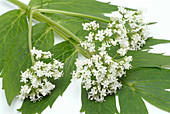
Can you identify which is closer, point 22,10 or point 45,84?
point 45,84

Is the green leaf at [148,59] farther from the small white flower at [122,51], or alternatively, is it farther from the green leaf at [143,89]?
the small white flower at [122,51]

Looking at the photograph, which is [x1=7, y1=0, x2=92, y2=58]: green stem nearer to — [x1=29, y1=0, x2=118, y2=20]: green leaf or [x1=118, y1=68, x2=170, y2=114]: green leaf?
[x1=29, y1=0, x2=118, y2=20]: green leaf

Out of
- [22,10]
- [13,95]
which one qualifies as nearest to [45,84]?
[13,95]

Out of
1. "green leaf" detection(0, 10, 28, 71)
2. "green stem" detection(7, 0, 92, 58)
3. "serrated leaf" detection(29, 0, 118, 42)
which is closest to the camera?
"green stem" detection(7, 0, 92, 58)

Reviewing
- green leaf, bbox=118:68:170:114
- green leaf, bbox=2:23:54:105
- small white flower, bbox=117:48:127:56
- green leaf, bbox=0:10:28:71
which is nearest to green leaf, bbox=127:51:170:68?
green leaf, bbox=118:68:170:114

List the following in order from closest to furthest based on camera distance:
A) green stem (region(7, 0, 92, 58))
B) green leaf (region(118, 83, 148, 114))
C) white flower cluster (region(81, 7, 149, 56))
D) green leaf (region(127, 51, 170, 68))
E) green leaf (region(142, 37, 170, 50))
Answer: green leaf (region(118, 83, 148, 114)) → white flower cluster (region(81, 7, 149, 56)) → green leaf (region(127, 51, 170, 68)) → green stem (region(7, 0, 92, 58)) → green leaf (region(142, 37, 170, 50))

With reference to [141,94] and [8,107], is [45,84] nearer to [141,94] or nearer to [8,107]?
[8,107]
